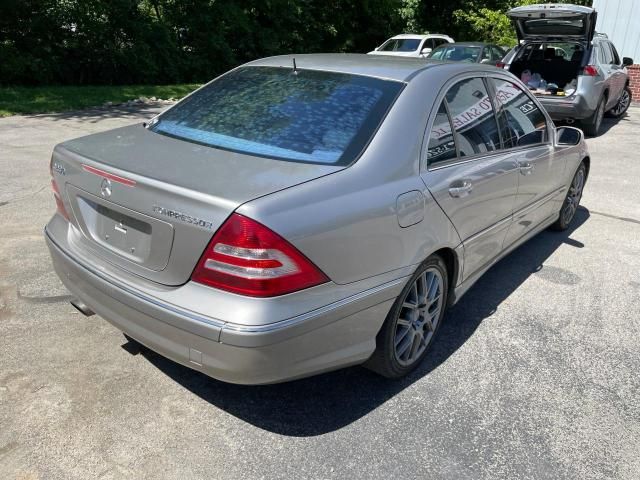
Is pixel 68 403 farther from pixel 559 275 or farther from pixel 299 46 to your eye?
pixel 299 46

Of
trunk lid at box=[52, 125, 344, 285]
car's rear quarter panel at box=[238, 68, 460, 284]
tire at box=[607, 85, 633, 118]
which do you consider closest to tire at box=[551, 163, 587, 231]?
car's rear quarter panel at box=[238, 68, 460, 284]

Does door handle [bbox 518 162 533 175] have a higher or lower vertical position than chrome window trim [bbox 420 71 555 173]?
lower

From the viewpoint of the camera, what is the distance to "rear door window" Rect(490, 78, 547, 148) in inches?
144

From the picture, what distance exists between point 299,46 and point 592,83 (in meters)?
13.8

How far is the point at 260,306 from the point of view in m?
2.12

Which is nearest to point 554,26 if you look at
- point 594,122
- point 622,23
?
point 594,122

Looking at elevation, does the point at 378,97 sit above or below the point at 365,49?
above

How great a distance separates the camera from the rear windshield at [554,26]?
879 cm

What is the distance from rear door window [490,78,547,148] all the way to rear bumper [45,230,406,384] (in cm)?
166

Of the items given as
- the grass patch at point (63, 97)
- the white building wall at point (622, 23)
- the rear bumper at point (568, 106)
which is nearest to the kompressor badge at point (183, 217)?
the rear bumper at point (568, 106)

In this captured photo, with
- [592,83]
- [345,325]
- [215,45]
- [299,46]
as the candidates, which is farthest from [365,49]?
[345,325]

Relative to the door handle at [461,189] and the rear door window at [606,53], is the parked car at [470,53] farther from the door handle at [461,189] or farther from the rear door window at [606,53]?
the door handle at [461,189]

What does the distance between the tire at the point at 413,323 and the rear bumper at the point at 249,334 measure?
5.0 inches

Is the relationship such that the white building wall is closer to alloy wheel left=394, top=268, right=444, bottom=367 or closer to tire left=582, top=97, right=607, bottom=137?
tire left=582, top=97, right=607, bottom=137
